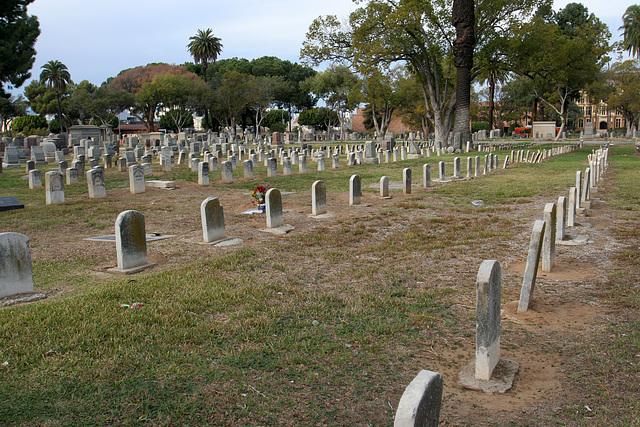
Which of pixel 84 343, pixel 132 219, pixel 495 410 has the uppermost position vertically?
pixel 132 219

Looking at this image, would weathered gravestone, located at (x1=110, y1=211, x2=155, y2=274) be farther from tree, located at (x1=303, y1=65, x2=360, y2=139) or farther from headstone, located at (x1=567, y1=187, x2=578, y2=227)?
tree, located at (x1=303, y1=65, x2=360, y2=139)

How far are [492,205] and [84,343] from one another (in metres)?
10.4

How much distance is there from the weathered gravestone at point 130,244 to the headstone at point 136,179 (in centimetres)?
844

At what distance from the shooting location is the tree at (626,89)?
5719cm

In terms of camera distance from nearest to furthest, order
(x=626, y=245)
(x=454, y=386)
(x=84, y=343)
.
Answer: (x=454, y=386) → (x=84, y=343) → (x=626, y=245)

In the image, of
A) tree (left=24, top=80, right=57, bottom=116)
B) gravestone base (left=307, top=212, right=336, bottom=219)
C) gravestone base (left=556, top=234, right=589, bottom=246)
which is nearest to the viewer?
gravestone base (left=556, top=234, right=589, bottom=246)

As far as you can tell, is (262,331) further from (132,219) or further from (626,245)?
(626,245)

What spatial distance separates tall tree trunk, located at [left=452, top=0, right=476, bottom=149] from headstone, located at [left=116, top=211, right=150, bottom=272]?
93.6 feet

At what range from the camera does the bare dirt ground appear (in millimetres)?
3826

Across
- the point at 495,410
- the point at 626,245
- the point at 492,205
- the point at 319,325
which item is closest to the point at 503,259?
the point at 626,245

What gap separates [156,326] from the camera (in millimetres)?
4809

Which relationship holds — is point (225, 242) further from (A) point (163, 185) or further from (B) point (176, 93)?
(B) point (176, 93)

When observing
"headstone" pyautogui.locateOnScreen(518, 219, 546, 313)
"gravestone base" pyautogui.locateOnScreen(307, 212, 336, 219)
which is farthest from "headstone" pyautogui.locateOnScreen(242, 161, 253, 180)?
"headstone" pyautogui.locateOnScreen(518, 219, 546, 313)

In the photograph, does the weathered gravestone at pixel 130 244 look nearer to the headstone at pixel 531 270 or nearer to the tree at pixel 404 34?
the headstone at pixel 531 270
